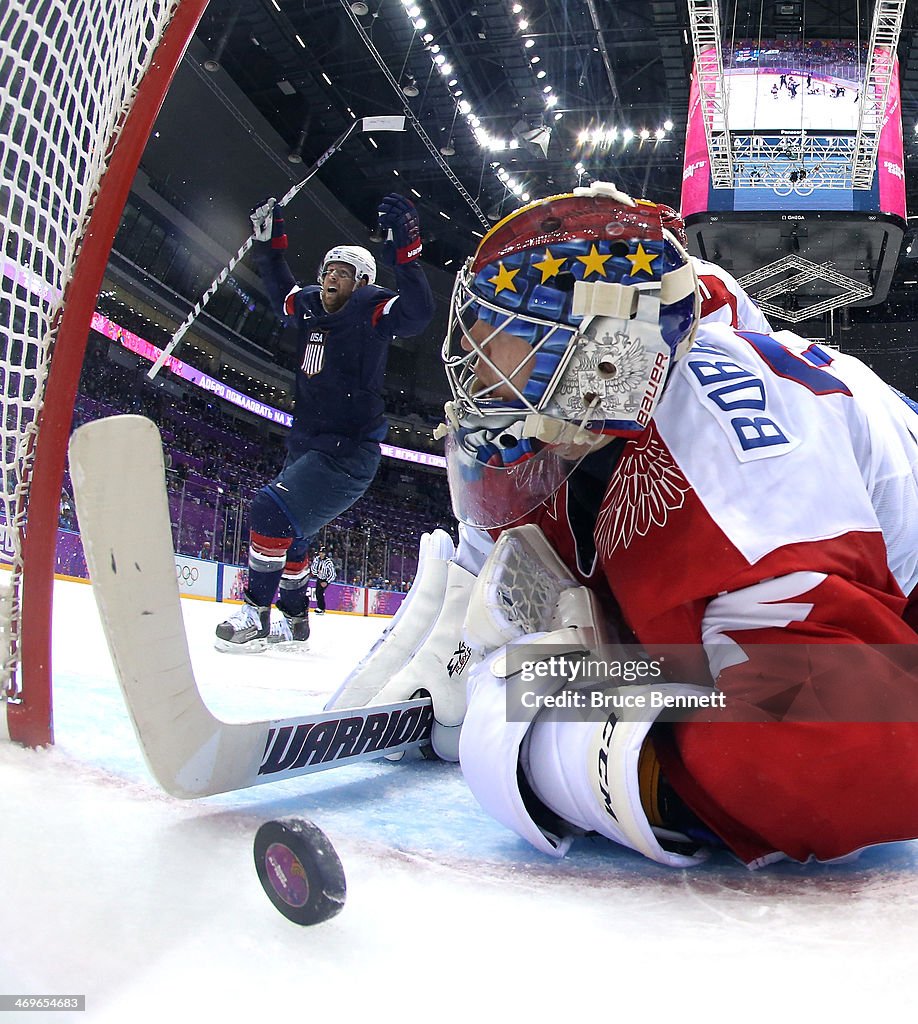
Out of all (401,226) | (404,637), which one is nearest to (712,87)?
(401,226)

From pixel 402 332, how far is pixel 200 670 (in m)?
1.53

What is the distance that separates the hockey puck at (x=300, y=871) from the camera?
1.69ft

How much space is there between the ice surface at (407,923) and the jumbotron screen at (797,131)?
25.0ft

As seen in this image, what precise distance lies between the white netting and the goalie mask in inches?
16.5

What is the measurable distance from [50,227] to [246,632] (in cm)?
211

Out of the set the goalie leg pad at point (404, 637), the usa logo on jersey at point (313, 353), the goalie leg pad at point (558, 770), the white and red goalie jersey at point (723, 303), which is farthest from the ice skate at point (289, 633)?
the goalie leg pad at point (558, 770)

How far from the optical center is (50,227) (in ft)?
3.11

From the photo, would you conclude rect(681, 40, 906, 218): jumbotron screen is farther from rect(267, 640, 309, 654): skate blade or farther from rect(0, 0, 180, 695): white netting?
rect(0, 0, 180, 695): white netting

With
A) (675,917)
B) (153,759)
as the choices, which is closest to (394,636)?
(153,759)

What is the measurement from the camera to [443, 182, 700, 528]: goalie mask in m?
0.86

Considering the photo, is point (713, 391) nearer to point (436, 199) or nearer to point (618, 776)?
point (618, 776)

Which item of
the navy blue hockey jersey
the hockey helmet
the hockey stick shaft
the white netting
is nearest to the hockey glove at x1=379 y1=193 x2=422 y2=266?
the navy blue hockey jersey

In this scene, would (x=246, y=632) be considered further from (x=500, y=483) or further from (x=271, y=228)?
(x=500, y=483)
